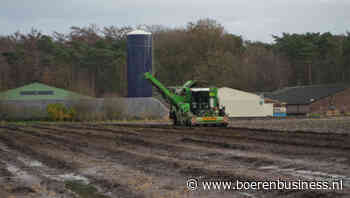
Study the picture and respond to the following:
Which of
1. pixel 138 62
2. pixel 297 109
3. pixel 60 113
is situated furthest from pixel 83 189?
pixel 297 109

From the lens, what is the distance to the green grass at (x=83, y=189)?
988cm

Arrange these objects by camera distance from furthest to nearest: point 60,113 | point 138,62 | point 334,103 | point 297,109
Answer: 1. point 334,103
2. point 297,109
3. point 138,62
4. point 60,113

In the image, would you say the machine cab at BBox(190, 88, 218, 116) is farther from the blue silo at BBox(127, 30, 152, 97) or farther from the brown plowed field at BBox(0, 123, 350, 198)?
the blue silo at BBox(127, 30, 152, 97)

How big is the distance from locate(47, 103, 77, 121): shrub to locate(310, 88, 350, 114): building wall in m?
32.9

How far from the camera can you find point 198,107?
Answer: 33.5 meters

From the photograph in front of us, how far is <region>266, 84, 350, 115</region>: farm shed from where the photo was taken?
70188 millimetres

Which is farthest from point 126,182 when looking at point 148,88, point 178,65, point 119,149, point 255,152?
point 178,65

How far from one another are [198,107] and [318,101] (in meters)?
41.0

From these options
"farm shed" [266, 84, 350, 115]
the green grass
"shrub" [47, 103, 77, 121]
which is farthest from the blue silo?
the green grass

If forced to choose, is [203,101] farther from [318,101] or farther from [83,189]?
[318,101]

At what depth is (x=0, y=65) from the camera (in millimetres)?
82625

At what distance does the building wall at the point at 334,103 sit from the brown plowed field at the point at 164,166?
50.6 m

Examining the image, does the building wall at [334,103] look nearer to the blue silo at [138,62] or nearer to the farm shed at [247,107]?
the farm shed at [247,107]

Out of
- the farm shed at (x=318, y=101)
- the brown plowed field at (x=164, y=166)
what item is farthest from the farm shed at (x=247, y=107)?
the brown plowed field at (x=164, y=166)
